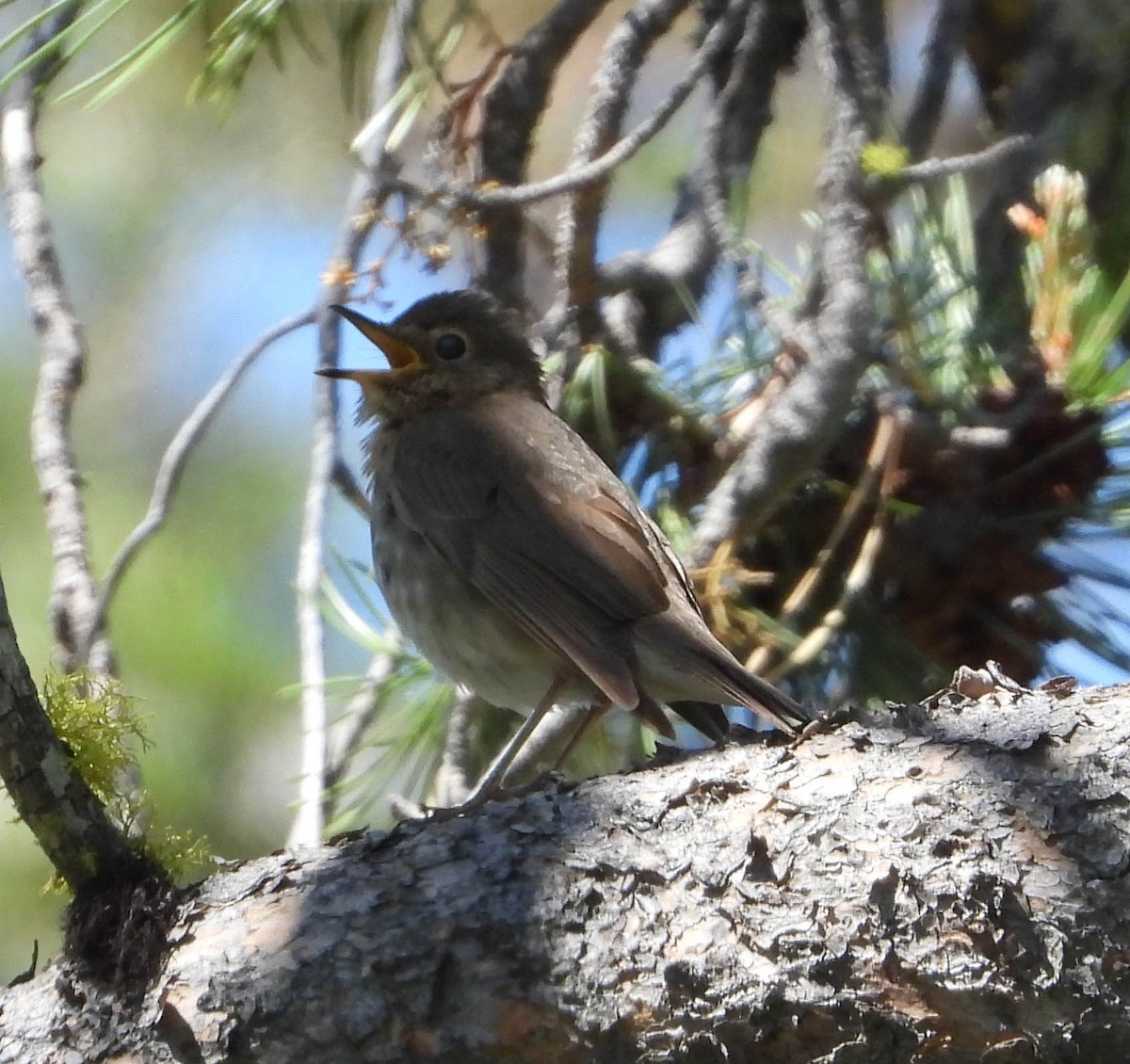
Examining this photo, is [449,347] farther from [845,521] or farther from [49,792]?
[49,792]

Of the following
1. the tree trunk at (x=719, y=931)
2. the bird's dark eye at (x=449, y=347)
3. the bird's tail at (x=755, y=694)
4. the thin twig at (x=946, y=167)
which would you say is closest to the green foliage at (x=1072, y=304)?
the thin twig at (x=946, y=167)

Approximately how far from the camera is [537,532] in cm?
392

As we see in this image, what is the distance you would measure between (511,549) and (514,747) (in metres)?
0.63

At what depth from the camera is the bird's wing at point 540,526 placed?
359 cm

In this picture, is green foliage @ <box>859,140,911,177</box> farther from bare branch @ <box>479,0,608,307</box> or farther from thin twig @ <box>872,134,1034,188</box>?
bare branch @ <box>479,0,608,307</box>

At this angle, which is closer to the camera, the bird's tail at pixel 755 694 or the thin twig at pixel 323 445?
the thin twig at pixel 323 445

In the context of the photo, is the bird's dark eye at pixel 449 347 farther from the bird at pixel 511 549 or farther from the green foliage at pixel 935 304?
the green foliage at pixel 935 304

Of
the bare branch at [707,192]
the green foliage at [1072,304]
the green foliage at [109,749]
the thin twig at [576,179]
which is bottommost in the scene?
the green foliage at [1072,304]

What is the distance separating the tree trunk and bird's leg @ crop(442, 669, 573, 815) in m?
0.60

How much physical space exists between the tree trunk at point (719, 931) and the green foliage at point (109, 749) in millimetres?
145

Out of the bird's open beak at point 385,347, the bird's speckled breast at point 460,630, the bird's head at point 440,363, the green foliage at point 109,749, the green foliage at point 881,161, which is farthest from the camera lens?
the bird's head at point 440,363

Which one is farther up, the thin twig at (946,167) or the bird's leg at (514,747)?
the thin twig at (946,167)

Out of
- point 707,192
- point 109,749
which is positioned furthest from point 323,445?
point 707,192

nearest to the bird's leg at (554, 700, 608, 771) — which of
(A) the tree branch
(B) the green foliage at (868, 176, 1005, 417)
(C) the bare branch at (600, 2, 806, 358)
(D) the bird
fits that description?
(D) the bird
